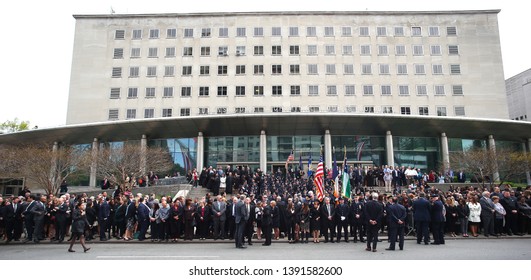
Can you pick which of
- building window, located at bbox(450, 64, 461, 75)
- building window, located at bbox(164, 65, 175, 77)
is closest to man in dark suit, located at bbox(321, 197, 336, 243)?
building window, located at bbox(164, 65, 175, 77)


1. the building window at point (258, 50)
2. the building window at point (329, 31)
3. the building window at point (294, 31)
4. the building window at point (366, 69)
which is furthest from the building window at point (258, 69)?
the building window at point (366, 69)

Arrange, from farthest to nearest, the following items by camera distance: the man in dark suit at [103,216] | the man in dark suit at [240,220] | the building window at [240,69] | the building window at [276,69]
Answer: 1. the building window at [240,69]
2. the building window at [276,69]
3. the man in dark suit at [103,216]
4. the man in dark suit at [240,220]

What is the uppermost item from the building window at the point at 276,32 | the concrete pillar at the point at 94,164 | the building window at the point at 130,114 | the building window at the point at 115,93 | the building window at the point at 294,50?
the building window at the point at 276,32

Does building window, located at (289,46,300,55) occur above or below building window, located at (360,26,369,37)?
below

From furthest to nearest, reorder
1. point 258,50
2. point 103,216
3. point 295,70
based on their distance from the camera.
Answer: point 258,50 → point 295,70 → point 103,216

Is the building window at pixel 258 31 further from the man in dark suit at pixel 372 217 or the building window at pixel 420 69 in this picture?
the man in dark suit at pixel 372 217

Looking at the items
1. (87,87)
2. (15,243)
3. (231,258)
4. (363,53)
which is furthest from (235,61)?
(231,258)

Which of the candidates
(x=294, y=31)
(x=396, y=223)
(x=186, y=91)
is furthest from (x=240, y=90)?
(x=396, y=223)

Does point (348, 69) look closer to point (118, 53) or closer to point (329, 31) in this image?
point (329, 31)

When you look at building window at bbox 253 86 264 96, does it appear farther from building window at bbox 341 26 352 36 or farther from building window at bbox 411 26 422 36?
building window at bbox 411 26 422 36

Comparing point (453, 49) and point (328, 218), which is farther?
point (453, 49)

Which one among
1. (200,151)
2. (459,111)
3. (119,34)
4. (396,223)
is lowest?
(396,223)

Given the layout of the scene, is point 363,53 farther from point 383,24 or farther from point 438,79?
point 438,79

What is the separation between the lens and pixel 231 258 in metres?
10.4
